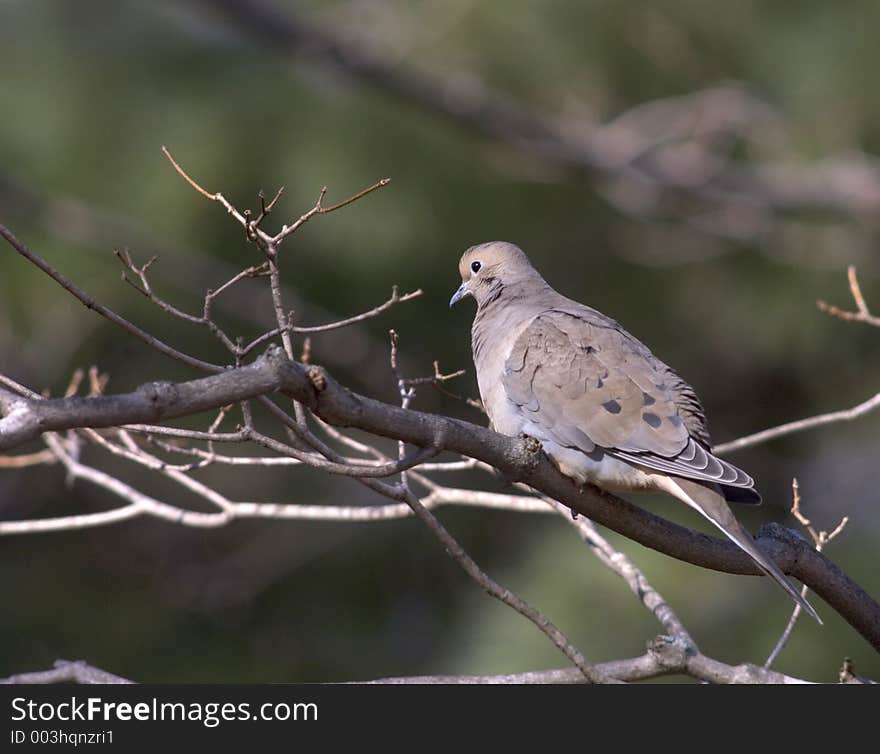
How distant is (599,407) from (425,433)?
3.44ft

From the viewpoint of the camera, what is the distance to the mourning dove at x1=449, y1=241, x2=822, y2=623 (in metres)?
2.98

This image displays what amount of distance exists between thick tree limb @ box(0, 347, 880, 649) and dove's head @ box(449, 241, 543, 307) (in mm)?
1189

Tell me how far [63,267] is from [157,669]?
2.33 m

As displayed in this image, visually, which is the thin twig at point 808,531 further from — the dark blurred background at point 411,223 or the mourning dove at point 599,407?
the dark blurred background at point 411,223

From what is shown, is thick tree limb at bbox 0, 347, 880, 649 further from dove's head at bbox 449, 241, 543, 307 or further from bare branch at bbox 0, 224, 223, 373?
dove's head at bbox 449, 241, 543, 307

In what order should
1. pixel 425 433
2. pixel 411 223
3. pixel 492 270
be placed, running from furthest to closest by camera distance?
1. pixel 411 223
2. pixel 492 270
3. pixel 425 433

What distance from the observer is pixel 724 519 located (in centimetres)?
281

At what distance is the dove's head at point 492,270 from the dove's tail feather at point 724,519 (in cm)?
112

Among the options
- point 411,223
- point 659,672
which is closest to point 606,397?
point 659,672

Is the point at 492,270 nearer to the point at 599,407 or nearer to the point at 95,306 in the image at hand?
the point at 599,407

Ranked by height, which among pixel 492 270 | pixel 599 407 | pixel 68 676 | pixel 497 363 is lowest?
pixel 68 676

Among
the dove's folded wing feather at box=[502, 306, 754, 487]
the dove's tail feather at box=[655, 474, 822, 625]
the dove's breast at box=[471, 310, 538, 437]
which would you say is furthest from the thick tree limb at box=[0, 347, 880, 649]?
the dove's breast at box=[471, 310, 538, 437]

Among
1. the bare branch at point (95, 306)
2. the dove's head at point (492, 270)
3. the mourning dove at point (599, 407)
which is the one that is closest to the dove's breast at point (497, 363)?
the mourning dove at point (599, 407)

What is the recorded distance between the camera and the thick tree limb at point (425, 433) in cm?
183
